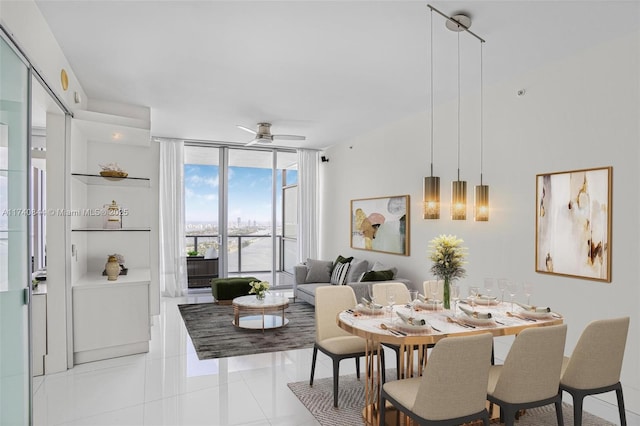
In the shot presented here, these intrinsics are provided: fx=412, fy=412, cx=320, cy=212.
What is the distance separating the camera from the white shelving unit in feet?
13.4

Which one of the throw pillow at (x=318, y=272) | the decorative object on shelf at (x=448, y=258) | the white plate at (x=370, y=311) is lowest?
the throw pillow at (x=318, y=272)

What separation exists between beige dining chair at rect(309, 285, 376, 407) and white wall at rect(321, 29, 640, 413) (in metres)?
1.83

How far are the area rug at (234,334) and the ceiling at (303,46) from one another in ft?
9.51

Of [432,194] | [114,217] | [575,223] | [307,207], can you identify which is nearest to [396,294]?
[432,194]

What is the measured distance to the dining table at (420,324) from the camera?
254cm

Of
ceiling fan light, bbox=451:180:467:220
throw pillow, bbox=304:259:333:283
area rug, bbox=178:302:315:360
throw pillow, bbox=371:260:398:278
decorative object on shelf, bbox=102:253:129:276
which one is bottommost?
area rug, bbox=178:302:315:360

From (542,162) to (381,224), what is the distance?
2828 millimetres


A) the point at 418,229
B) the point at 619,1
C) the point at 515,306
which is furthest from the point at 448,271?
the point at 418,229

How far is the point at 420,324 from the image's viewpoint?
263 cm

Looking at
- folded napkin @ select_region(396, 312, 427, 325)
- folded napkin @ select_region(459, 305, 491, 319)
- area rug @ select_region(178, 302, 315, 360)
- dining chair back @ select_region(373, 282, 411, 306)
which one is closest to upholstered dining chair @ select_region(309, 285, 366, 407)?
dining chair back @ select_region(373, 282, 411, 306)

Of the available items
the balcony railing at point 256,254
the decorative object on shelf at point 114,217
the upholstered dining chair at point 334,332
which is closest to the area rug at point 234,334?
the upholstered dining chair at point 334,332

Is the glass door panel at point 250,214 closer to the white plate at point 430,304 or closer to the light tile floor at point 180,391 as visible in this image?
the light tile floor at point 180,391

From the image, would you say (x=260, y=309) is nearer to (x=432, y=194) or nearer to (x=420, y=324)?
(x=432, y=194)

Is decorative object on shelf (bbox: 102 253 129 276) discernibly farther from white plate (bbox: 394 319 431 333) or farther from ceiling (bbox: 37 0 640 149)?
white plate (bbox: 394 319 431 333)
